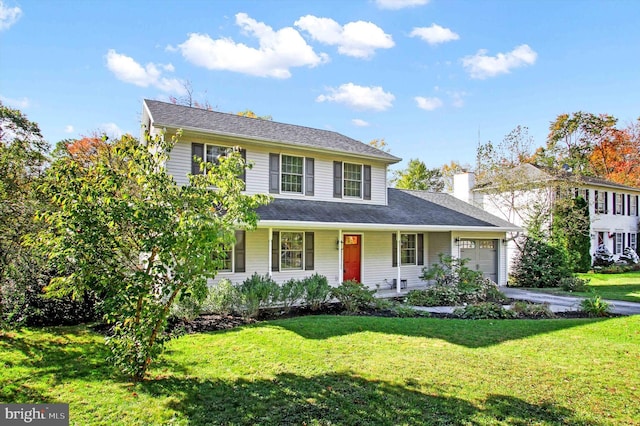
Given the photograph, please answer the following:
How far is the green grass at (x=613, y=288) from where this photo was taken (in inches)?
540

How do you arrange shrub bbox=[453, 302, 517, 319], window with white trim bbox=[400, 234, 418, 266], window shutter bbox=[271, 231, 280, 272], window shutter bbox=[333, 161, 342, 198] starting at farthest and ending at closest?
window with white trim bbox=[400, 234, 418, 266] → window shutter bbox=[333, 161, 342, 198] → window shutter bbox=[271, 231, 280, 272] → shrub bbox=[453, 302, 517, 319]

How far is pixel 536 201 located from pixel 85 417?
22.3m

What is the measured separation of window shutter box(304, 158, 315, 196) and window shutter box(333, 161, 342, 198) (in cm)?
96

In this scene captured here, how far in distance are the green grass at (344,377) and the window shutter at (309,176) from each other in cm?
638

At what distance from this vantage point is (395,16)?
12844 millimetres

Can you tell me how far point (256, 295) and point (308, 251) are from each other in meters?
4.01

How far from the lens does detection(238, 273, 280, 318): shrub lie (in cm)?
903

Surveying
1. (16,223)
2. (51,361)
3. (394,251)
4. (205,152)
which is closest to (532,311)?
(394,251)

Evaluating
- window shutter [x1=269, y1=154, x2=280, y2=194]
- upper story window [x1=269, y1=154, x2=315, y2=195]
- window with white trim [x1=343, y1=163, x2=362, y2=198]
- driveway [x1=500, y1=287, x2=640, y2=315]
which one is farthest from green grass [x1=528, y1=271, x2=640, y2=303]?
window shutter [x1=269, y1=154, x2=280, y2=194]

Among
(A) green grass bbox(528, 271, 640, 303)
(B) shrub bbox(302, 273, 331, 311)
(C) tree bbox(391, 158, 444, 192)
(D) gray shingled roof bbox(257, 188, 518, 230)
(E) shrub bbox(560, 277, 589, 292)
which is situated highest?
(C) tree bbox(391, 158, 444, 192)

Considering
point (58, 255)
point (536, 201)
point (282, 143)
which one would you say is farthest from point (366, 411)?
point (536, 201)

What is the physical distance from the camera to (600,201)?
24.9 meters

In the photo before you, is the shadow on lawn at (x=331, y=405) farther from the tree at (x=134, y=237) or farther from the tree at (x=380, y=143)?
the tree at (x=380, y=143)

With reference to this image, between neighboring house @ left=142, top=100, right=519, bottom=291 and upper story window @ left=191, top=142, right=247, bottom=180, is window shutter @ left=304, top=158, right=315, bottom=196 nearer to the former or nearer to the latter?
neighboring house @ left=142, top=100, right=519, bottom=291
